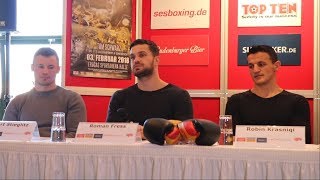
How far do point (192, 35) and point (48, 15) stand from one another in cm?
159

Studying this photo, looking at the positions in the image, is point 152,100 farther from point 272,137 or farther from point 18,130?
point 272,137

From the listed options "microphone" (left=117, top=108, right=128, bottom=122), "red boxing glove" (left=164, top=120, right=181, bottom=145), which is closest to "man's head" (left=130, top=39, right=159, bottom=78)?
"microphone" (left=117, top=108, right=128, bottom=122)

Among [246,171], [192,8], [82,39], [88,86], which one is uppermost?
[192,8]

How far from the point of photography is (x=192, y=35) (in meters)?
3.86

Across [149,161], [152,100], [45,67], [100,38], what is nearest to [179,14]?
[100,38]

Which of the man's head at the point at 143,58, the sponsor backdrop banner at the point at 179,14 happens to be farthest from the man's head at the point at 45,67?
the sponsor backdrop banner at the point at 179,14

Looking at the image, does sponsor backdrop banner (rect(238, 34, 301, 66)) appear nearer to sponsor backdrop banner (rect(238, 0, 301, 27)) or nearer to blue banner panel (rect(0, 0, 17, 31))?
sponsor backdrop banner (rect(238, 0, 301, 27))

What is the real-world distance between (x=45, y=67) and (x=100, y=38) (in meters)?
1.04

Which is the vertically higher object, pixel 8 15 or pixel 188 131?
pixel 8 15

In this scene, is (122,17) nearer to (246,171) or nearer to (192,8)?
(192,8)

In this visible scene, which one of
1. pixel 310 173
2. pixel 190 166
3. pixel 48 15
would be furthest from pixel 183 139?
pixel 48 15

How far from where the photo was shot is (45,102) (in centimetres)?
293

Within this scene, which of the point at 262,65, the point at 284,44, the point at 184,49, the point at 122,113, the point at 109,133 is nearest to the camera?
the point at 109,133

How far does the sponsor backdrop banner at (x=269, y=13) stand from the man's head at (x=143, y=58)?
1.06 meters
